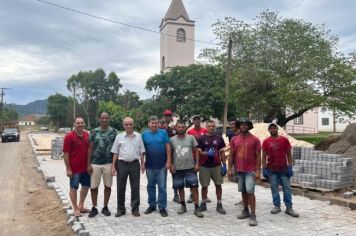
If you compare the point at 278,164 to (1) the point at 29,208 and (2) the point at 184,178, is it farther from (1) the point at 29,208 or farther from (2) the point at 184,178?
(1) the point at 29,208

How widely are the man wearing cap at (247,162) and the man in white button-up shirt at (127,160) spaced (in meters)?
1.69

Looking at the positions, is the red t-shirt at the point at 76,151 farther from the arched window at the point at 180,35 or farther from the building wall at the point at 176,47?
the arched window at the point at 180,35

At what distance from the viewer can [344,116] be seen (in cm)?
2686

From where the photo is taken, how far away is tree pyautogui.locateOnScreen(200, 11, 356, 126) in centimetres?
2525

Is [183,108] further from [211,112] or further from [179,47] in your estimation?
[179,47]

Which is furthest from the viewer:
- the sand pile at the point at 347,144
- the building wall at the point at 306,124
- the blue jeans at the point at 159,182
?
the building wall at the point at 306,124

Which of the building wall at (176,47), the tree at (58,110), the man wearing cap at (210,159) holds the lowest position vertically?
the man wearing cap at (210,159)

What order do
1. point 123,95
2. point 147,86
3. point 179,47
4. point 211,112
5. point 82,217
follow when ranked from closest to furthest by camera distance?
point 82,217 < point 211,112 < point 147,86 < point 179,47 < point 123,95

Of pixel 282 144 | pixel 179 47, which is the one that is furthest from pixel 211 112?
pixel 282 144

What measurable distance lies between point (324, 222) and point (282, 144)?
1.47m

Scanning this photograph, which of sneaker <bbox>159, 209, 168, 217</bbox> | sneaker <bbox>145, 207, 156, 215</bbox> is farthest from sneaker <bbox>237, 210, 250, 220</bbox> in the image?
sneaker <bbox>145, 207, 156, 215</bbox>

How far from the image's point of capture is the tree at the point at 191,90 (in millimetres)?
30531

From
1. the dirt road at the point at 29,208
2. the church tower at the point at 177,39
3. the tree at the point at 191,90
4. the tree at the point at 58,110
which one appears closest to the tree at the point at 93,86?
the tree at the point at 58,110

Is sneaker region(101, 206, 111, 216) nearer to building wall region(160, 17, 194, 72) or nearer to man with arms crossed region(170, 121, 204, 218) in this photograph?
man with arms crossed region(170, 121, 204, 218)
